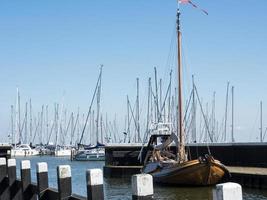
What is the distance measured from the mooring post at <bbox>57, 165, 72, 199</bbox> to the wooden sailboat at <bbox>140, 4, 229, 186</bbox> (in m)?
27.7

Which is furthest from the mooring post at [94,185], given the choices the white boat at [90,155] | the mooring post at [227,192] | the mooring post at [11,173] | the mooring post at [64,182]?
the white boat at [90,155]

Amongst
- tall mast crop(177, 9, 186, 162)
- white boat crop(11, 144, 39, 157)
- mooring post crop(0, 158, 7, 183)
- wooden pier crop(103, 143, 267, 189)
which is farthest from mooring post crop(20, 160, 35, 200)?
white boat crop(11, 144, 39, 157)

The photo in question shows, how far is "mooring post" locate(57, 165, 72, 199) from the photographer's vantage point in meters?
6.75

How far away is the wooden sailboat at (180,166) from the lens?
3431 cm

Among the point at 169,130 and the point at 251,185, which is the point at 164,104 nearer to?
the point at 169,130

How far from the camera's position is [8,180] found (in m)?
10.6

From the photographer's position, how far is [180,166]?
3566cm

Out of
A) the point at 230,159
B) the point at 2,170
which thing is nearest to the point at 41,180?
the point at 2,170

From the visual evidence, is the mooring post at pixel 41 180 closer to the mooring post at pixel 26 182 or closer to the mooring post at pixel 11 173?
the mooring post at pixel 26 182

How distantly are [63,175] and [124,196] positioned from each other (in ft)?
82.1

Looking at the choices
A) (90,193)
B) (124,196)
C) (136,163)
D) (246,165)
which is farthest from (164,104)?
(90,193)

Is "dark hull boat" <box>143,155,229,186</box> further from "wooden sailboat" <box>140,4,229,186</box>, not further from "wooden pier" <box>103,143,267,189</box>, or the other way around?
"wooden pier" <box>103,143,267,189</box>

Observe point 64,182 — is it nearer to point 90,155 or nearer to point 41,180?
point 41,180

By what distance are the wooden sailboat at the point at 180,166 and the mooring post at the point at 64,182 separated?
91.0 ft
